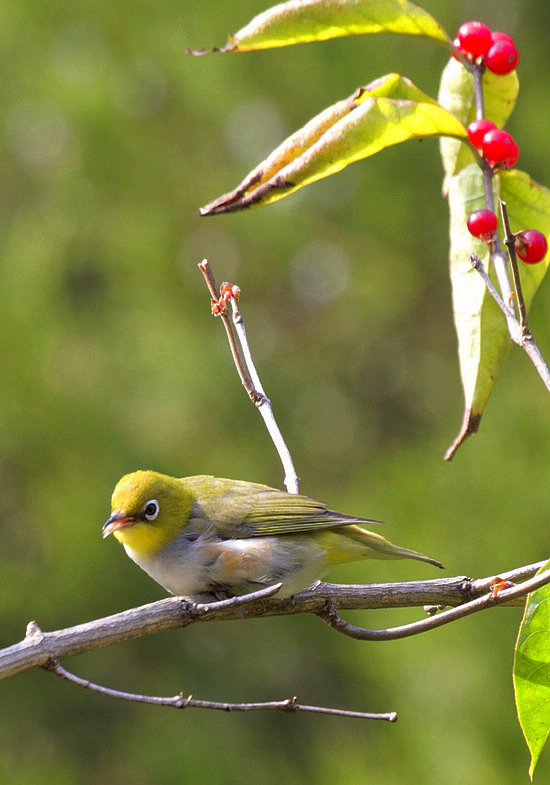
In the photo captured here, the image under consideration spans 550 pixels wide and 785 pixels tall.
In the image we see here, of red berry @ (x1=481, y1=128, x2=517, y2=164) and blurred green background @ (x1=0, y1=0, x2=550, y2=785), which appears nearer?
red berry @ (x1=481, y1=128, x2=517, y2=164)

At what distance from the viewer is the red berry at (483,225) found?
1.36m

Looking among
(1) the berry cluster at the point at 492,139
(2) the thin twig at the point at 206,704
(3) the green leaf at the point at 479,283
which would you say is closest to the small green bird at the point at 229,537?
(2) the thin twig at the point at 206,704

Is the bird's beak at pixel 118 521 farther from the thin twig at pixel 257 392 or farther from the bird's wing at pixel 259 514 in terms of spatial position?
the thin twig at pixel 257 392

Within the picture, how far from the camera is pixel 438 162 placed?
5734 millimetres

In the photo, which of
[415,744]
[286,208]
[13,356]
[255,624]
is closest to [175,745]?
[255,624]

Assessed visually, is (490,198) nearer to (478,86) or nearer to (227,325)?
(478,86)

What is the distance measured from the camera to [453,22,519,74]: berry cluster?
151cm

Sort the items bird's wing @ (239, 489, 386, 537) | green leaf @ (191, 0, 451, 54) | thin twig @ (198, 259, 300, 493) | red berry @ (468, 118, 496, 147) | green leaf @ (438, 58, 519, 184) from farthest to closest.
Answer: bird's wing @ (239, 489, 386, 537)
thin twig @ (198, 259, 300, 493)
green leaf @ (438, 58, 519, 184)
red berry @ (468, 118, 496, 147)
green leaf @ (191, 0, 451, 54)

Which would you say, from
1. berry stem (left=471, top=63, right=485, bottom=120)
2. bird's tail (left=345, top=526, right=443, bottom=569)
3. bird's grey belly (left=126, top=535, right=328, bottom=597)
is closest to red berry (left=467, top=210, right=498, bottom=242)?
berry stem (left=471, top=63, right=485, bottom=120)

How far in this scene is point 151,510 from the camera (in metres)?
2.14

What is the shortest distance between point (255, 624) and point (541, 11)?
4.31 meters

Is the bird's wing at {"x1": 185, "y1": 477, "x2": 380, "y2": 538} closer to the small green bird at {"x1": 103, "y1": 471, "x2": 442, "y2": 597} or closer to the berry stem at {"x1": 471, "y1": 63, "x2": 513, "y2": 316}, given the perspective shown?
the small green bird at {"x1": 103, "y1": 471, "x2": 442, "y2": 597}

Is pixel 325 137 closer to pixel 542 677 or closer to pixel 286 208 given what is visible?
pixel 542 677

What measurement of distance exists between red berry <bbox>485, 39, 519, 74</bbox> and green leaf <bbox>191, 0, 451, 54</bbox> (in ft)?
0.65
